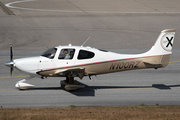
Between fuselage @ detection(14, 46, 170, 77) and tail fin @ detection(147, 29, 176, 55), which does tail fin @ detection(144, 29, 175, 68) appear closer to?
tail fin @ detection(147, 29, 176, 55)

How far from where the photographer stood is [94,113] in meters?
12.3

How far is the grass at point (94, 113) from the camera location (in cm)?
1170

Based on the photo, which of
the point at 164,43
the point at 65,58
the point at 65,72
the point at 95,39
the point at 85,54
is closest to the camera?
Result: the point at 65,72

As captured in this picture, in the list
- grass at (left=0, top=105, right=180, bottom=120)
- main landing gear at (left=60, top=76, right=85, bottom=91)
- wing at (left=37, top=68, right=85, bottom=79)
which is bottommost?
grass at (left=0, top=105, right=180, bottom=120)

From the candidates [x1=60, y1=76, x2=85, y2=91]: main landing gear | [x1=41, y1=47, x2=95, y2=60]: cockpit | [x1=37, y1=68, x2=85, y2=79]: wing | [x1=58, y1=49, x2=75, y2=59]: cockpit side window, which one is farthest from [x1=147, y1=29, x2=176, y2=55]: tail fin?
[x1=60, y1=76, x2=85, y2=91]: main landing gear

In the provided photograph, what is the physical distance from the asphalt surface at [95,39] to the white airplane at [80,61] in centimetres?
114

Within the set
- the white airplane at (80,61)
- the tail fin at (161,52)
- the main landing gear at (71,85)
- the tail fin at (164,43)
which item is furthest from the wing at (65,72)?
the tail fin at (164,43)

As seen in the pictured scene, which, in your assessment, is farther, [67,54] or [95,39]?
[95,39]

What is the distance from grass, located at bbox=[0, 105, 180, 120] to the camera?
38.4 feet

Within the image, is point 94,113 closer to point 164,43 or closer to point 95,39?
point 164,43

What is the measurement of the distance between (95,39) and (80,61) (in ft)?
42.6

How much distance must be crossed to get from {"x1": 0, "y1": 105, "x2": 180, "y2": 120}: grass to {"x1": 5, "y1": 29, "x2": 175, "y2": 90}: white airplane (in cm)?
238

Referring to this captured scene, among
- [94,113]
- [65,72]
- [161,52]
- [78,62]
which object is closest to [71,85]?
[65,72]

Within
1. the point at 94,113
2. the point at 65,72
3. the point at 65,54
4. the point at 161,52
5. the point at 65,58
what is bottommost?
the point at 94,113
